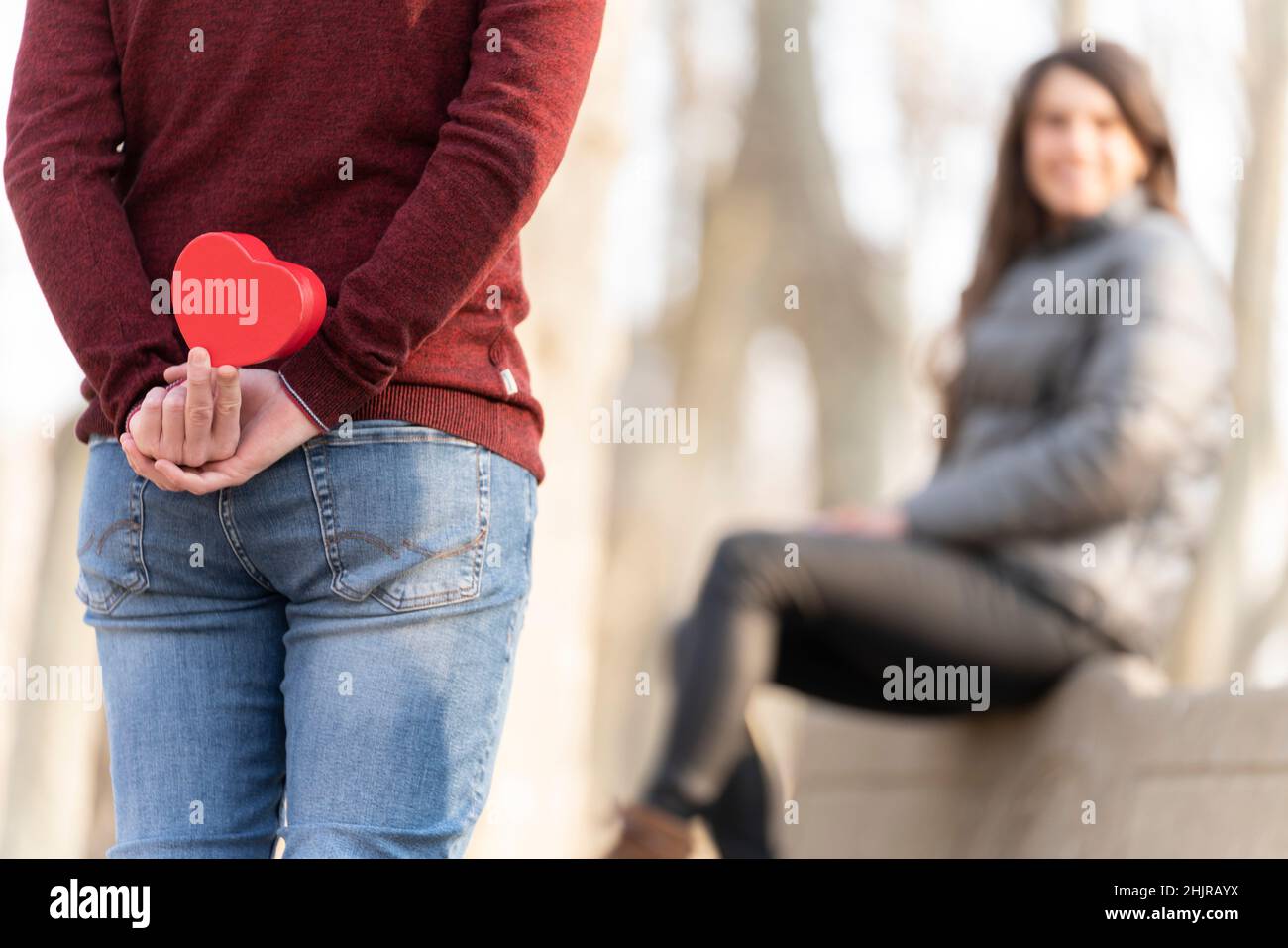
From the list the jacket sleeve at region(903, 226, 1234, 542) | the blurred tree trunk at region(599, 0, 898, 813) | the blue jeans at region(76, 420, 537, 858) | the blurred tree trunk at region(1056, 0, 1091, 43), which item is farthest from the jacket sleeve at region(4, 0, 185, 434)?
the blurred tree trunk at region(599, 0, 898, 813)

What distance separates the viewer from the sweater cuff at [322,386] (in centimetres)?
149

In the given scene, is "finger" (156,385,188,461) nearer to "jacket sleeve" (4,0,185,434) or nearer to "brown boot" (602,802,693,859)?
"jacket sleeve" (4,0,185,434)

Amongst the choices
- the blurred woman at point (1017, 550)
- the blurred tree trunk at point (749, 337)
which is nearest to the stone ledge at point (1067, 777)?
the blurred woman at point (1017, 550)

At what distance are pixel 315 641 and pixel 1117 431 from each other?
2.24 m

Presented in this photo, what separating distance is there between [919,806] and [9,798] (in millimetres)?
4938

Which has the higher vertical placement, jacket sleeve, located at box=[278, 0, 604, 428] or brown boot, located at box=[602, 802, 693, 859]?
jacket sleeve, located at box=[278, 0, 604, 428]

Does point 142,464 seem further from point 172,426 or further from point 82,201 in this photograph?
point 82,201

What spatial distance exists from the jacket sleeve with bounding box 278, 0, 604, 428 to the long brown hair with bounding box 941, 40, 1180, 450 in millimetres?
2505

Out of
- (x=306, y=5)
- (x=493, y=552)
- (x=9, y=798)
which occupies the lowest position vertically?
(x=9, y=798)

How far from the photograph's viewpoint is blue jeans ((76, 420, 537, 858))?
1.49 meters

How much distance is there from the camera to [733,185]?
1162 centimetres
